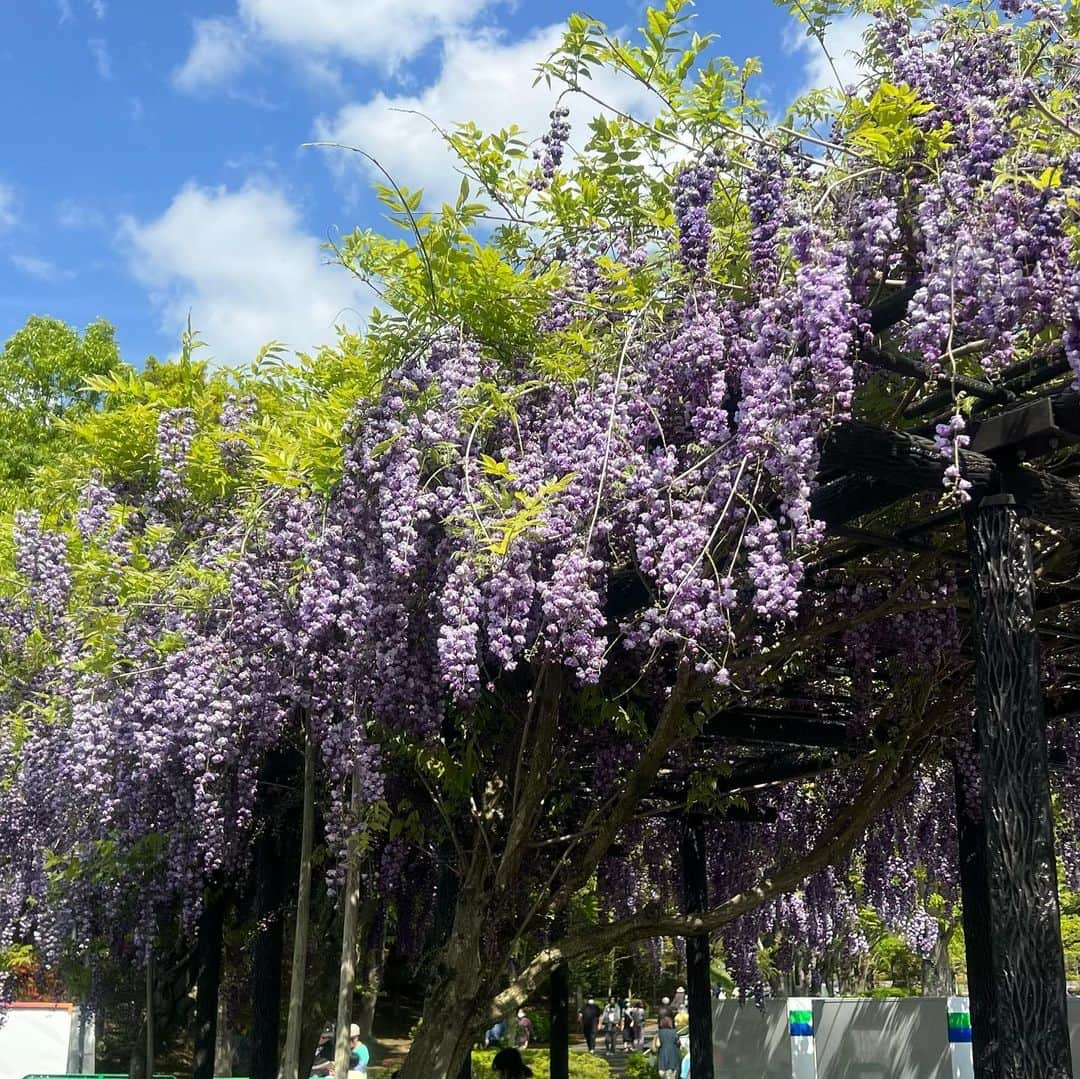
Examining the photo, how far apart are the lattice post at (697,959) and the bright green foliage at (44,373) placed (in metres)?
11.3

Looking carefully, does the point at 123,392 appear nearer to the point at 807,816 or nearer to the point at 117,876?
the point at 117,876

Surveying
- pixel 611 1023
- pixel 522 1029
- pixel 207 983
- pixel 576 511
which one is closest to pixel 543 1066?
pixel 522 1029

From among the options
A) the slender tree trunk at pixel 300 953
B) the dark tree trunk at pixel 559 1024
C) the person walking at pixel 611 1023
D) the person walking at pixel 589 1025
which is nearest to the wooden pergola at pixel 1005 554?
the slender tree trunk at pixel 300 953

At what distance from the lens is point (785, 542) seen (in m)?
4.30

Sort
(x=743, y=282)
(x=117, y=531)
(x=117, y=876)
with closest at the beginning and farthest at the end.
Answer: (x=743, y=282) < (x=117, y=531) < (x=117, y=876)

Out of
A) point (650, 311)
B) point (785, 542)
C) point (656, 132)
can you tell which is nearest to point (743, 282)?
point (650, 311)

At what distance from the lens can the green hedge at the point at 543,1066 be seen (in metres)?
15.5

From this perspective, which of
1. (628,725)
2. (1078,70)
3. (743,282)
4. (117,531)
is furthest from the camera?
(117,531)

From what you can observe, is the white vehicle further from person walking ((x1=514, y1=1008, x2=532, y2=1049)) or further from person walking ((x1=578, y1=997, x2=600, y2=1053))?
person walking ((x1=578, y1=997, x2=600, y2=1053))

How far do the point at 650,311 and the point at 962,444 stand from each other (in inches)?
55.3

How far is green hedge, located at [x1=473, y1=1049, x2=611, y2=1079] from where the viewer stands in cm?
→ 1550

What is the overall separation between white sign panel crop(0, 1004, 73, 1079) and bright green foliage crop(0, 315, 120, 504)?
25.5ft

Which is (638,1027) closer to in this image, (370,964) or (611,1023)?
(611,1023)

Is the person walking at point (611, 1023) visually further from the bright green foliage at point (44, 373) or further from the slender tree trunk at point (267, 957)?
the slender tree trunk at point (267, 957)
